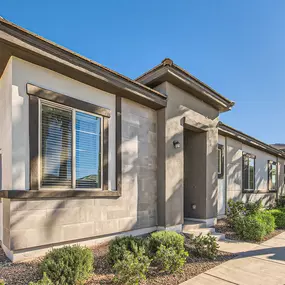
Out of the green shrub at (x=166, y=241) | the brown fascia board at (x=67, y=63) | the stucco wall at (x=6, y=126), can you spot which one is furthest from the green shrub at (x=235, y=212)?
the stucco wall at (x=6, y=126)

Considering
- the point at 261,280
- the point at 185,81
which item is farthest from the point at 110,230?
the point at 185,81

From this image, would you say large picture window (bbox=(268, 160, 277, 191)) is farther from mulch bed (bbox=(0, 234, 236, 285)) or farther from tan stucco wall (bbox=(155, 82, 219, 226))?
mulch bed (bbox=(0, 234, 236, 285))

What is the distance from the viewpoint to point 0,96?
17.0 feet

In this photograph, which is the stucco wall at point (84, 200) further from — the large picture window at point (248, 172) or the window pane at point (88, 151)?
the large picture window at point (248, 172)

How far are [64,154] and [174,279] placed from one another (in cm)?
324

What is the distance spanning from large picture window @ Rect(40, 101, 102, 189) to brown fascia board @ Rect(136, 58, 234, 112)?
2.22m

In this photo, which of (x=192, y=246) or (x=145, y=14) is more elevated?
(x=145, y=14)

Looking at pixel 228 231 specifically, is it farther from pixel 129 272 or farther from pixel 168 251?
pixel 129 272

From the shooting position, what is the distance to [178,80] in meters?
6.73

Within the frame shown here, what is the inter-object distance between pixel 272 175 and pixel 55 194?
1488cm

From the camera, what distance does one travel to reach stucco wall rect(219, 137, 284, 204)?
10.6 meters

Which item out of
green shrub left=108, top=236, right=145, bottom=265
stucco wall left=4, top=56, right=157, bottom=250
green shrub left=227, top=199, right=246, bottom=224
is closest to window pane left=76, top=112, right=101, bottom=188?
stucco wall left=4, top=56, right=157, bottom=250

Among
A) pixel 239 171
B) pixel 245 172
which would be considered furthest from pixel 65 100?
pixel 245 172

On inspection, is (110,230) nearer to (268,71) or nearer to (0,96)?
(0,96)
